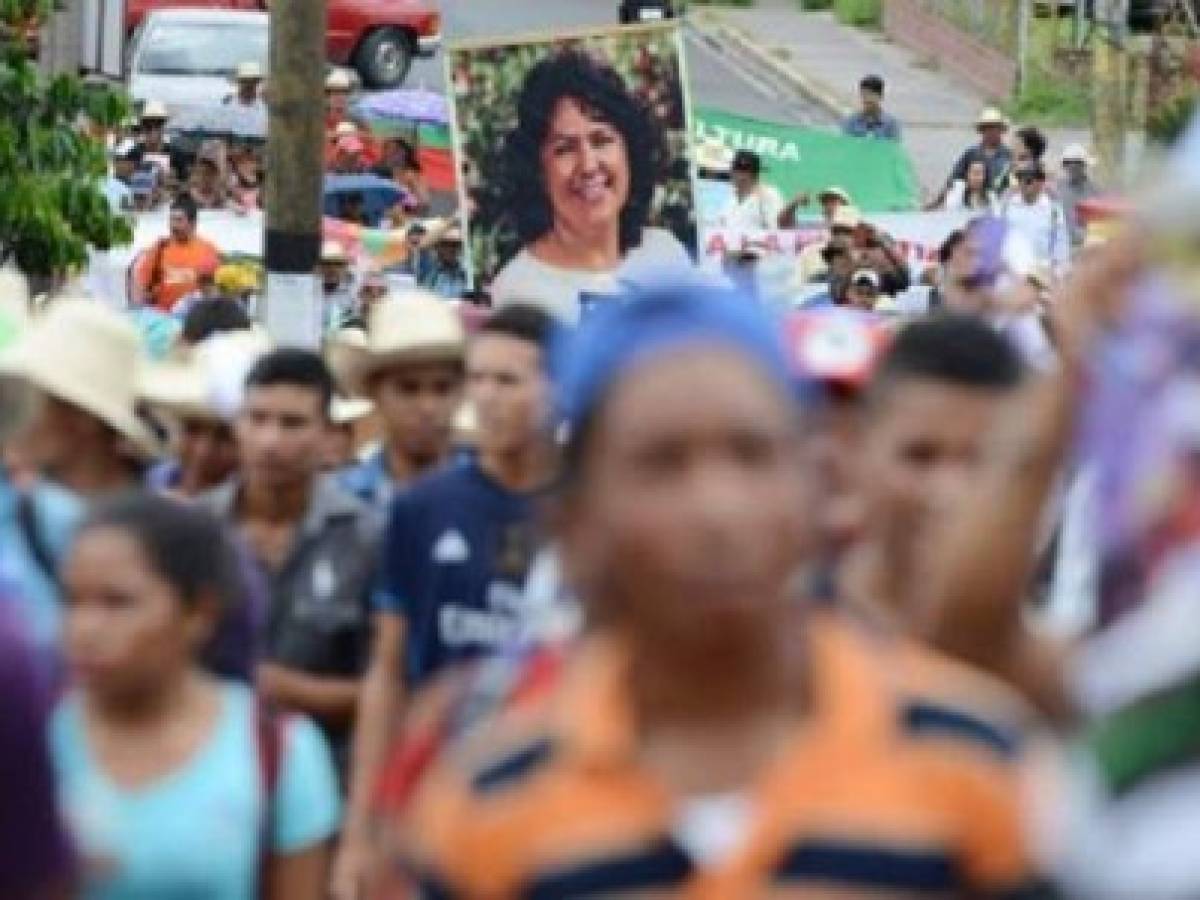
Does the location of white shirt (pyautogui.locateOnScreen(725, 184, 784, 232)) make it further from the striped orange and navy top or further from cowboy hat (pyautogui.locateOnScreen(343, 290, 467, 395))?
the striped orange and navy top

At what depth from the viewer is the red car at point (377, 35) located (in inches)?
1699

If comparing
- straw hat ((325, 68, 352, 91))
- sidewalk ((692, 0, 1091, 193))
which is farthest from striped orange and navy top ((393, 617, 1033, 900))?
sidewalk ((692, 0, 1091, 193))

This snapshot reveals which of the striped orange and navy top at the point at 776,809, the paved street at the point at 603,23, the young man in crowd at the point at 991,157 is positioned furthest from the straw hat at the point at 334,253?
the paved street at the point at 603,23

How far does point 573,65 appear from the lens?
16375 mm

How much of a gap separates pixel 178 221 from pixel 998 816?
20.3 metres

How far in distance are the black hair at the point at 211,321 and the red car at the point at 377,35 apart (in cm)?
3053

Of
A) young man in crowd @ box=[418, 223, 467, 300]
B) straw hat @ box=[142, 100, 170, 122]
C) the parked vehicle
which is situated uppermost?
the parked vehicle

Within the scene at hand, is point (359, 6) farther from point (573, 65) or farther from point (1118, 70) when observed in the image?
point (573, 65)

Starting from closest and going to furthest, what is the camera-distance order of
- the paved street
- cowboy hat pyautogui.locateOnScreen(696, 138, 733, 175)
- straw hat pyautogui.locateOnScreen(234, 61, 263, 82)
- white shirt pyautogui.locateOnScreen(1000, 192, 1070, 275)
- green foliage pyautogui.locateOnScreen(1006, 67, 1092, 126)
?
white shirt pyautogui.locateOnScreen(1000, 192, 1070, 275) < cowboy hat pyautogui.locateOnScreen(696, 138, 733, 175) < straw hat pyautogui.locateOnScreen(234, 61, 263, 82) < green foliage pyautogui.locateOnScreen(1006, 67, 1092, 126) < the paved street

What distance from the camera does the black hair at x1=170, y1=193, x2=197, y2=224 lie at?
24391 millimetres

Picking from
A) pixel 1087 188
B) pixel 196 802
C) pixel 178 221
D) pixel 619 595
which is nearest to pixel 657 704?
pixel 619 595

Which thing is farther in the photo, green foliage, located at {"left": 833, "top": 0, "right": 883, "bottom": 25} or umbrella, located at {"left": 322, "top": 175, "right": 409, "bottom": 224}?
green foliage, located at {"left": 833, "top": 0, "right": 883, "bottom": 25}

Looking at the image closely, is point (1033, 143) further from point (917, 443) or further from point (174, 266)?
point (917, 443)

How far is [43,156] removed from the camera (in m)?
18.3
